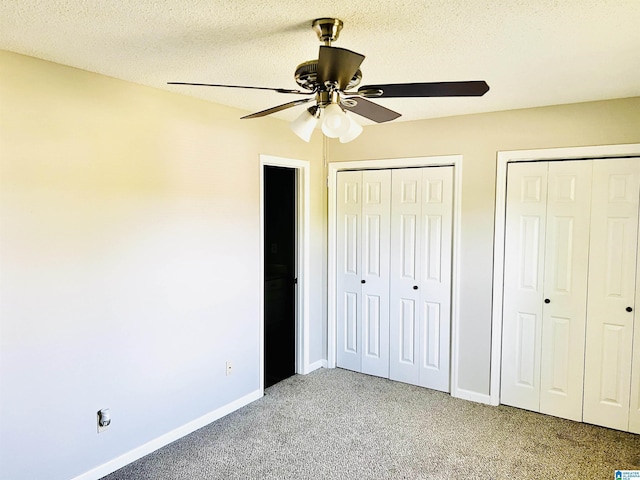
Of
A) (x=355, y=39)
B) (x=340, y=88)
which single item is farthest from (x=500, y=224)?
(x=340, y=88)

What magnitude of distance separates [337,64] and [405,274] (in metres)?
2.82

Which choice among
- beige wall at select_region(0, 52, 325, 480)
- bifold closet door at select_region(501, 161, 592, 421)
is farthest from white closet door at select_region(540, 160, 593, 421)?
beige wall at select_region(0, 52, 325, 480)

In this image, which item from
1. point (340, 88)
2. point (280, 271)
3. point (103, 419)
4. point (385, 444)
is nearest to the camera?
point (340, 88)

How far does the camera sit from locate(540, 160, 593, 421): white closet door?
3.35 m

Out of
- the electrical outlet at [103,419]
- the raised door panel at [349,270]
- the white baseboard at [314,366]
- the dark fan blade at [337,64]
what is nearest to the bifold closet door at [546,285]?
the raised door panel at [349,270]

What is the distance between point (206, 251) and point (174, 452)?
4.49 ft

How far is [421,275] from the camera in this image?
4031 millimetres

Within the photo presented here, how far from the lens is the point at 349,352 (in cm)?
450

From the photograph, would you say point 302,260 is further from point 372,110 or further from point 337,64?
point 337,64

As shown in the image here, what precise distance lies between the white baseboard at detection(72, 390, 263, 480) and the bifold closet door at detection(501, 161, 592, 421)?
2.16m

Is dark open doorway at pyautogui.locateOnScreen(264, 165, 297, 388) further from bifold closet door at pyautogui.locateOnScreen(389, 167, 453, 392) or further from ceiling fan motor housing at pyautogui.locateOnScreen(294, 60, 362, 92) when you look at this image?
ceiling fan motor housing at pyautogui.locateOnScreen(294, 60, 362, 92)

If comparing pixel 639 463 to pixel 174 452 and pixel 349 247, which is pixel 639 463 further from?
pixel 174 452

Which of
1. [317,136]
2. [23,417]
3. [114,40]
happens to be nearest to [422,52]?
[114,40]

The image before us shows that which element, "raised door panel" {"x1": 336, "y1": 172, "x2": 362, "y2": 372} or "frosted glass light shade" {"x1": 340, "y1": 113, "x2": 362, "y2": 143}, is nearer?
"frosted glass light shade" {"x1": 340, "y1": 113, "x2": 362, "y2": 143}
